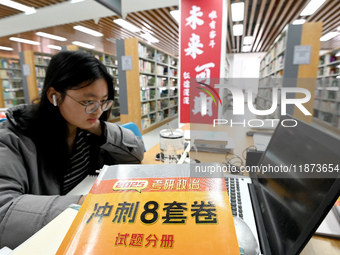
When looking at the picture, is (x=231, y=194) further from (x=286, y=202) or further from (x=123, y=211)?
(x=123, y=211)

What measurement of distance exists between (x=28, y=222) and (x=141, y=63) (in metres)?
4.69

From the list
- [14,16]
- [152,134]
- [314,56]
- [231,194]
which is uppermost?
[14,16]

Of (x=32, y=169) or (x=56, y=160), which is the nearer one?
(x=32, y=169)

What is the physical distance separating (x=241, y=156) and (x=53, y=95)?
109 cm

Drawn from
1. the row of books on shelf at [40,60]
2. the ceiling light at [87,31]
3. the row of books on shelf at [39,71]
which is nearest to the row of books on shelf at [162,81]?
the ceiling light at [87,31]

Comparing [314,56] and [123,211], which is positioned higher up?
[314,56]

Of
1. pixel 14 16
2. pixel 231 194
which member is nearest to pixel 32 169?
pixel 231 194

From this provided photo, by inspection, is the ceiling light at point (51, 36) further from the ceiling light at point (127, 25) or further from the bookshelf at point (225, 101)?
the bookshelf at point (225, 101)

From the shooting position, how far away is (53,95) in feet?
2.85

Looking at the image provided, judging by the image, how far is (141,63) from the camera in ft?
15.6

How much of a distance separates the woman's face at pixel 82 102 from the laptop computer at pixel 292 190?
2.36 feet

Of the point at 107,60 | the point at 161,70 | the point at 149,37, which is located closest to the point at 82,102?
the point at 161,70

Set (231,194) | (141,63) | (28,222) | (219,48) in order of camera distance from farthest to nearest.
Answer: (141,63) < (219,48) < (231,194) < (28,222)

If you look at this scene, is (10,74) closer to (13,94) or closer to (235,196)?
(13,94)
